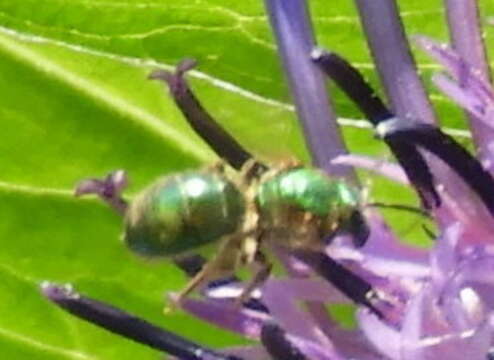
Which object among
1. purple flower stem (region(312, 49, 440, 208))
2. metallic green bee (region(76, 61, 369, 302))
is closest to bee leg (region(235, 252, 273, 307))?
metallic green bee (region(76, 61, 369, 302))

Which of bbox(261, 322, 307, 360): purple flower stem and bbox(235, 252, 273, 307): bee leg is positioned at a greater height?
bbox(235, 252, 273, 307): bee leg

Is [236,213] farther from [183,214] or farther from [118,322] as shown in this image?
[118,322]

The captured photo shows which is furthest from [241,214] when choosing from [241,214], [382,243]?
[382,243]

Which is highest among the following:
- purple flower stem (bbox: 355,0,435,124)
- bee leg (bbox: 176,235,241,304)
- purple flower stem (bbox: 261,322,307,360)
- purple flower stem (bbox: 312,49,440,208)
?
purple flower stem (bbox: 355,0,435,124)


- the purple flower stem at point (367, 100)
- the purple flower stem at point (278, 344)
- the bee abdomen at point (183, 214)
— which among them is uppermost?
the purple flower stem at point (367, 100)

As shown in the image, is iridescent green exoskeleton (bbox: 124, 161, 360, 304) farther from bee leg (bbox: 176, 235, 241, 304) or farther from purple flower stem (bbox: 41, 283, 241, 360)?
purple flower stem (bbox: 41, 283, 241, 360)

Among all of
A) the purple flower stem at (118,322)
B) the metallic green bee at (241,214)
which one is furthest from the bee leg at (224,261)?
the purple flower stem at (118,322)

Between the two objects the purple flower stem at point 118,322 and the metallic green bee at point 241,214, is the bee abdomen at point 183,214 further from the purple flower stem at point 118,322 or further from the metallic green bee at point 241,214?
the purple flower stem at point 118,322

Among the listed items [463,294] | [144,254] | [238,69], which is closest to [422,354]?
[463,294]
